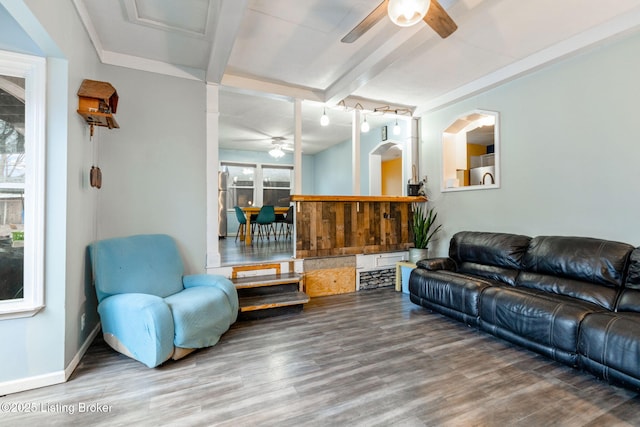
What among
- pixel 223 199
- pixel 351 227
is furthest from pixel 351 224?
pixel 223 199

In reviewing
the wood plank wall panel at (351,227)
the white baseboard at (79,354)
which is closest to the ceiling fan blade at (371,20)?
the wood plank wall panel at (351,227)

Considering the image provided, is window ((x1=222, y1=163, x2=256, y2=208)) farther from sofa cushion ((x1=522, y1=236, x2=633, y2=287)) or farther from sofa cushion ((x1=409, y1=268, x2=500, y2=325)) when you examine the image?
sofa cushion ((x1=522, y1=236, x2=633, y2=287))

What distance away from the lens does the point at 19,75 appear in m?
1.92

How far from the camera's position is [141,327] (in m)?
2.10

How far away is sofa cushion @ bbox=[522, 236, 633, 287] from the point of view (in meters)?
2.35

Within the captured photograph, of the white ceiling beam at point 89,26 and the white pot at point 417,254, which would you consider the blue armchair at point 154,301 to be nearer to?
the white ceiling beam at point 89,26

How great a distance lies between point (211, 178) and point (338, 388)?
2519mm

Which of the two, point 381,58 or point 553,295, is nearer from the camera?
point 553,295

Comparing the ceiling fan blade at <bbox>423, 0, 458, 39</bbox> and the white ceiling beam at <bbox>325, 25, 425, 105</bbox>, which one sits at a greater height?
the white ceiling beam at <bbox>325, 25, 425, 105</bbox>

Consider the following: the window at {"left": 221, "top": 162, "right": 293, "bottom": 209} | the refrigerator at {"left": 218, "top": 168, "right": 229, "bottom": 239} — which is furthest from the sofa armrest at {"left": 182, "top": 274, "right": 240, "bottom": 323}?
the window at {"left": 221, "top": 162, "right": 293, "bottom": 209}

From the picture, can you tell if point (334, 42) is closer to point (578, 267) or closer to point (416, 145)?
point (416, 145)

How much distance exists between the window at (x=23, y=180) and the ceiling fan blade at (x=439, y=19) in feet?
8.46

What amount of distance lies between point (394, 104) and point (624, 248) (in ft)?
10.7

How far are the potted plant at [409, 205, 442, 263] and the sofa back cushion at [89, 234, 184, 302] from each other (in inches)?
122
